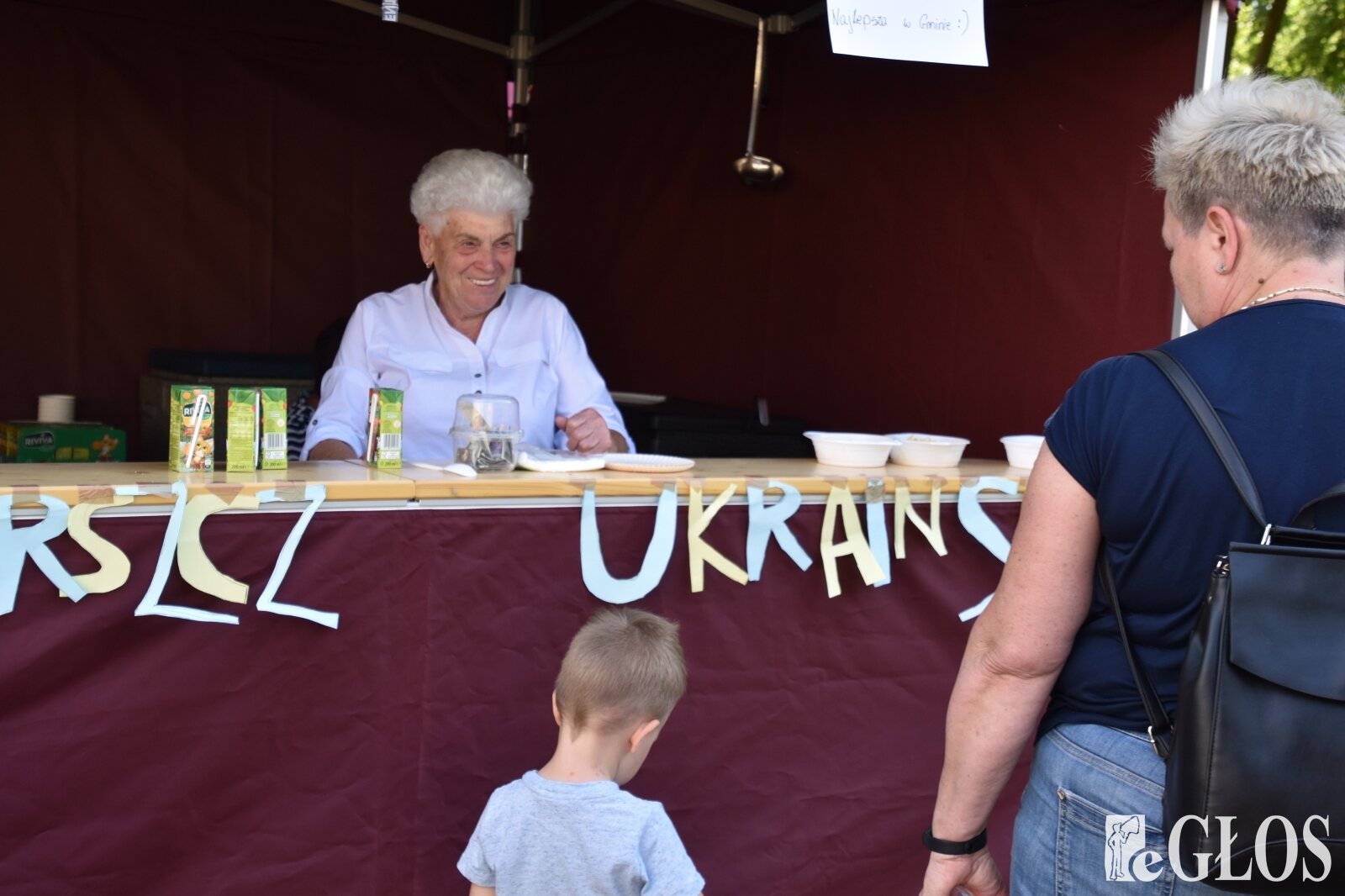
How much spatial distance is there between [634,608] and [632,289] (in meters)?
2.76

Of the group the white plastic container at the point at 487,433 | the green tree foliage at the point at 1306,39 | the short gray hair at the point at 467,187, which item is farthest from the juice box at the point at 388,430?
the green tree foliage at the point at 1306,39

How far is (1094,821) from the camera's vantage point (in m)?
1.28

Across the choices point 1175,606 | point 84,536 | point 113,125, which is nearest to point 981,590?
point 1175,606

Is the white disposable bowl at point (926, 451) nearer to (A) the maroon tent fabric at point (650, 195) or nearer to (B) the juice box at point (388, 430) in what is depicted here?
(A) the maroon tent fabric at point (650, 195)

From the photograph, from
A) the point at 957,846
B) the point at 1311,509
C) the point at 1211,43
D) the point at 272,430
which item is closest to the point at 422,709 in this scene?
the point at 272,430

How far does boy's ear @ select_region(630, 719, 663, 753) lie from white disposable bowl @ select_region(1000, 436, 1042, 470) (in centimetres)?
132

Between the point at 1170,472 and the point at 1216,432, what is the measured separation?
0.19 ft

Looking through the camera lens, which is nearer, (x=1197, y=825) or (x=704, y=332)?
(x=1197, y=825)

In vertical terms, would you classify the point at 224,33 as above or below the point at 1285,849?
above

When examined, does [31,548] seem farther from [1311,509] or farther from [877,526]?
[1311,509]

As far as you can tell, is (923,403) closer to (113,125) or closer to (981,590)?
(981,590)

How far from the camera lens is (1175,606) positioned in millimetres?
1231

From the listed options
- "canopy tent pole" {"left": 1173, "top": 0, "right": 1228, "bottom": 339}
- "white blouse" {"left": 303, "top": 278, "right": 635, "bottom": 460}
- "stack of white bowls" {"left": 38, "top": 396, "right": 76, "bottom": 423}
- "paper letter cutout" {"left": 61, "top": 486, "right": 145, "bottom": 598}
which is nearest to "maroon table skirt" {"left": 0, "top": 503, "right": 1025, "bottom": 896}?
"paper letter cutout" {"left": 61, "top": 486, "right": 145, "bottom": 598}

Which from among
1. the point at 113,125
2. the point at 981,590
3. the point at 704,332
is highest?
the point at 113,125
